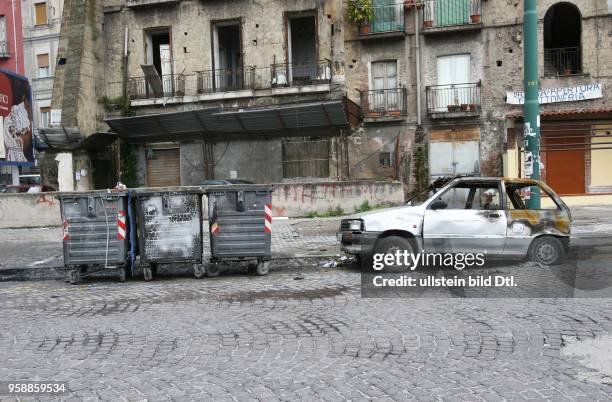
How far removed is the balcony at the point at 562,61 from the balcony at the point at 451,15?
332 centimetres

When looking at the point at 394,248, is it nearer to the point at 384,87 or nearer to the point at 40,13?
the point at 384,87

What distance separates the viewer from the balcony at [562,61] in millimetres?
21422

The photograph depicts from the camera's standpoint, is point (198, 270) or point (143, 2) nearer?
point (198, 270)

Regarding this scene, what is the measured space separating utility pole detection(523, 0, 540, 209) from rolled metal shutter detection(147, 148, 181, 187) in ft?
53.1

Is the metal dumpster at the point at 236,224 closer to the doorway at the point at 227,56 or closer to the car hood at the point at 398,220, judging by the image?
the car hood at the point at 398,220

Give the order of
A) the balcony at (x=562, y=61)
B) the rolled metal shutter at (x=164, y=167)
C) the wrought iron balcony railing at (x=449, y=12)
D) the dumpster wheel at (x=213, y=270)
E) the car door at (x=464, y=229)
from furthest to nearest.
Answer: the rolled metal shutter at (x=164, y=167)
the balcony at (x=562, y=61)
the wrought iron balcony railing at (x=449, y=12)
the dumpster wheel at (x=213, y=270)
the car door at (x=464, y=229)

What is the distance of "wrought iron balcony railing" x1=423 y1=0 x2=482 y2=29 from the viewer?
69.9ft

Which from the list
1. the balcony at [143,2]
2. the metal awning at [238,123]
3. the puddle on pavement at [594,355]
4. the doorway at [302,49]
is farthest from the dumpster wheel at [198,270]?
the balcony at [143,2]

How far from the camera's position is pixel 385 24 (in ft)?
72.2

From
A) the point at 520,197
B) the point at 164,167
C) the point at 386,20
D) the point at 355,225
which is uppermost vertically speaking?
the point at 386,20

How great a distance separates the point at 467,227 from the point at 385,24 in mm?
15180

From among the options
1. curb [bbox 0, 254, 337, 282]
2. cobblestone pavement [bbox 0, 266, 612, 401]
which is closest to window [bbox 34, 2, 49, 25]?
curb [bbox 0, 254, 337, 282]

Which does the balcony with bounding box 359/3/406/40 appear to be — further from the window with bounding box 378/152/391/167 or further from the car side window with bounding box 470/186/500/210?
the car side window with bounding box 470/186/500/210

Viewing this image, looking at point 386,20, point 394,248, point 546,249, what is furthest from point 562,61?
point 394,248
